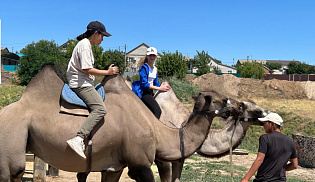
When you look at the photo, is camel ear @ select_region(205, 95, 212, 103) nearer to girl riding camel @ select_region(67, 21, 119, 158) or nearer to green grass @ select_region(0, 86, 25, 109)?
girl riding camel @ select_region(67, 21, 119, 158)

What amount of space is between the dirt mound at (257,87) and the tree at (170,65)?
819 cm

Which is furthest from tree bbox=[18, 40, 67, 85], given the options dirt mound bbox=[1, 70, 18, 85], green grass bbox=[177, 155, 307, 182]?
green grass bbox=[177, 155, 307, 182]

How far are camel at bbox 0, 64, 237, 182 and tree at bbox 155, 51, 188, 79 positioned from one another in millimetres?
46551

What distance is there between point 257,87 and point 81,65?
40127 mm

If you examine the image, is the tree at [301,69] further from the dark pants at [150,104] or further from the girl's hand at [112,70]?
the girl's hand at [112,70]

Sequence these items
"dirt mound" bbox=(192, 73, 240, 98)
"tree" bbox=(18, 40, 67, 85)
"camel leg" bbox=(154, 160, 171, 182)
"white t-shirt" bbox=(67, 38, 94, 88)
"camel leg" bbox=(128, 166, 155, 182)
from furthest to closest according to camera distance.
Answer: "tree" bbox=(18, 40, 67, 85) < "dirt mound" bbox=(192, 73, 240, 98) < "camel leg" bbox=(154, 160, 171, 182) < "camel leg" bbox=(128, 166, 155, 182) < "white t-shirt" bbox=(67, 38, 94, 88)

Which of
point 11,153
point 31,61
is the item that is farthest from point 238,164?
point 31,61

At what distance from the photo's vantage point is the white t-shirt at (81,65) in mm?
5309

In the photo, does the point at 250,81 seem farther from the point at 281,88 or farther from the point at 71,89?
the point at 71,89

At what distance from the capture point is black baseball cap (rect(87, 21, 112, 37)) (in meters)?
5.58

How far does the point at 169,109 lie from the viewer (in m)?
8.12

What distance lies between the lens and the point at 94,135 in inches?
208

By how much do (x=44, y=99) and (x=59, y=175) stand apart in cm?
550

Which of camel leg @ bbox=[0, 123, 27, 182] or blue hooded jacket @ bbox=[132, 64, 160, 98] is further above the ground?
blue hooded jacket @ bbox=[132, 64, 160, 98]
